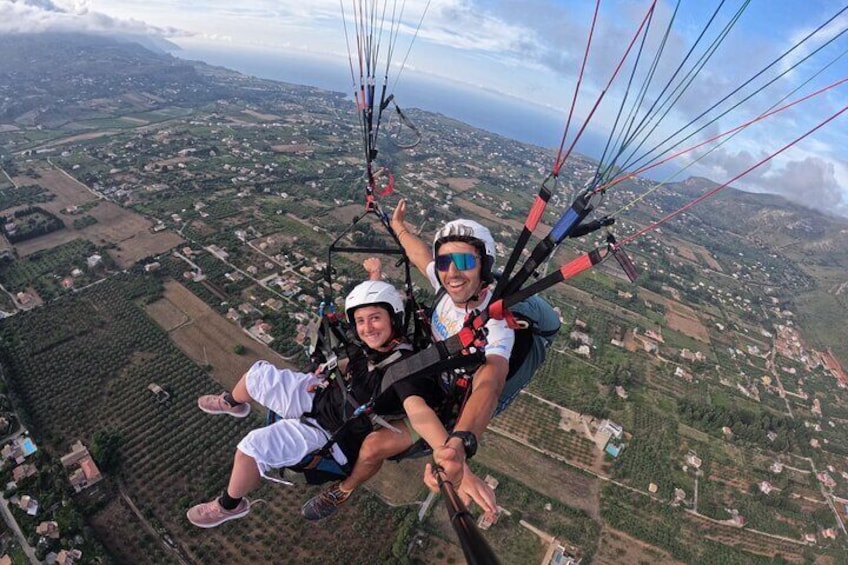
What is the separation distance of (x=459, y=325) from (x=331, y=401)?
1330 millimetres

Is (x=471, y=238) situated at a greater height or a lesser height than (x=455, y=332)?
greater

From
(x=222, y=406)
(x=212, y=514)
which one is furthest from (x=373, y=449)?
(x=222, y=406)

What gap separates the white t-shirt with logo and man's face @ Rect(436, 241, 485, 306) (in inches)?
Result: 7.2

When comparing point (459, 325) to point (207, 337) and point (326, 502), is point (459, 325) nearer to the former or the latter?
point (326, 502)

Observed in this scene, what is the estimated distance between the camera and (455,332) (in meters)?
3.24

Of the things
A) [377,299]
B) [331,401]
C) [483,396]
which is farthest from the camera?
[331,401]

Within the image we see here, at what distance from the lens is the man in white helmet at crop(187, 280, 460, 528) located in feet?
10.8

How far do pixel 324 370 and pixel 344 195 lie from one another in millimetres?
42161

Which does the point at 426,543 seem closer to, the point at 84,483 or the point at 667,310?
the point at 84,483

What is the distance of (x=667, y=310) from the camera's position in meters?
36.0

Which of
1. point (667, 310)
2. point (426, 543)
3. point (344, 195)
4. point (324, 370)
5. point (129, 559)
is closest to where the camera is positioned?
point (324, 370)

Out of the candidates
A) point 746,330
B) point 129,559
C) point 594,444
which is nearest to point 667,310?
point 746,330

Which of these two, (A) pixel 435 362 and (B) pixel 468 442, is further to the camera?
(A) pixel 435 362

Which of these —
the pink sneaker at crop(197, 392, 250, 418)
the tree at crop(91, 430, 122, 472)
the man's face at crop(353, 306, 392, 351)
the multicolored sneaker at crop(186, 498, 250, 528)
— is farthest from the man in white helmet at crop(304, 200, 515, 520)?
the tree at crop(91, 430, 122, 472)
